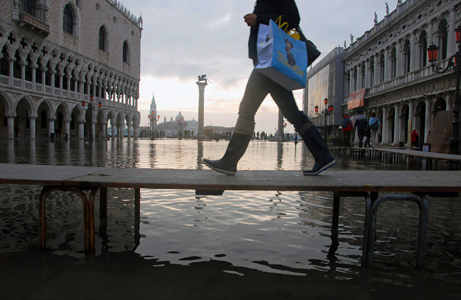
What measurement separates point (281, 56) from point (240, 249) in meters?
1.46

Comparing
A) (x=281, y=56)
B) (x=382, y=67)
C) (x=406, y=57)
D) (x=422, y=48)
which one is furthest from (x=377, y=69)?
(x=281, y=56)

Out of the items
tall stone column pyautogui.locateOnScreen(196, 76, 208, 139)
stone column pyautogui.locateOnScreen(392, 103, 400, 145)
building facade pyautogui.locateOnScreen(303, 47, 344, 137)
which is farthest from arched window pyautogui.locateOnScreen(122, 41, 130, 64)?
stone column pyautogui.locateOnScreen(392, 103, 400, 145)

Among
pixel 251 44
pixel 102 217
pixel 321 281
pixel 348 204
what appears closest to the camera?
pixel 321 281

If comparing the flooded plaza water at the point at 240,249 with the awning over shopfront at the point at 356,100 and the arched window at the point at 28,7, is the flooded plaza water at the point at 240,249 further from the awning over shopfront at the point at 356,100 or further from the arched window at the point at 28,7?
the arched window at the point at 28,7

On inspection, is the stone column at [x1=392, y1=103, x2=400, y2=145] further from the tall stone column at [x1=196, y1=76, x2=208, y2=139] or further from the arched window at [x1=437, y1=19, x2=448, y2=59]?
the tall stone column at [x1=196, y1=76, x2=208, y2=139]

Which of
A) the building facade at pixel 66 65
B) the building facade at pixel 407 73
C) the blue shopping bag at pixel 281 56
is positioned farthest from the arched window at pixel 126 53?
the blue shopping bag at pixel 281 56

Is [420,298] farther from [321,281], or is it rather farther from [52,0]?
[52,0]

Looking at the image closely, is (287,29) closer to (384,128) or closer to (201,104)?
(384,128)

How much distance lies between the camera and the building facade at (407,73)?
2219 centimetres

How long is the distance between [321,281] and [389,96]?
33373mm

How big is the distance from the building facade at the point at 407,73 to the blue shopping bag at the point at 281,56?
40.9 feet

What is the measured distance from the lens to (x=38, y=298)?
1804 millimetres

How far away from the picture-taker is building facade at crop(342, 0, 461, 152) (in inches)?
874

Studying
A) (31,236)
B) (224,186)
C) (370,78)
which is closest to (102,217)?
(31,236)
